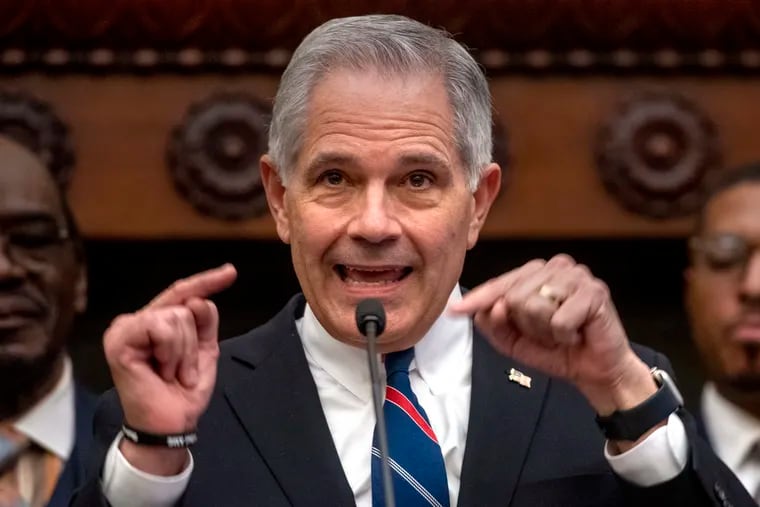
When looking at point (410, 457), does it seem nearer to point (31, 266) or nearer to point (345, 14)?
point (31, 266)

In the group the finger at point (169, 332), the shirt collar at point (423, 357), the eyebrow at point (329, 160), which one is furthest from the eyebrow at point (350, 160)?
the finger at point (169, 332)

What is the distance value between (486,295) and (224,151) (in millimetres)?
1468

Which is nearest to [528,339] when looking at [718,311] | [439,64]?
[439,64]

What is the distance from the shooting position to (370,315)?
78.9 inches

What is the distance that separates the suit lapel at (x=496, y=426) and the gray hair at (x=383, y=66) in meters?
0.28

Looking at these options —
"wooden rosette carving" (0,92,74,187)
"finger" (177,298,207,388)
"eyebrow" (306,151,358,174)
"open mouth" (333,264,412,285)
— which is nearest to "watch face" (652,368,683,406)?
"open mouth" (333,264,412,285)

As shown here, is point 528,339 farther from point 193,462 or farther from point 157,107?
point 157,107

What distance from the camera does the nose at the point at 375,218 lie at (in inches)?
86.2

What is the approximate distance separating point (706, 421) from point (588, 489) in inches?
36.4

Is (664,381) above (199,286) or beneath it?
beneath

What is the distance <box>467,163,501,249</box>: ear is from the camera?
243cm

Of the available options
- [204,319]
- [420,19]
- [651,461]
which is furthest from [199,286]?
[420,19]

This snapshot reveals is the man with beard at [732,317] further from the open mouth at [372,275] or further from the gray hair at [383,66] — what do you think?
the open mouth at [372,275]

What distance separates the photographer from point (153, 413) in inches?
81.4
